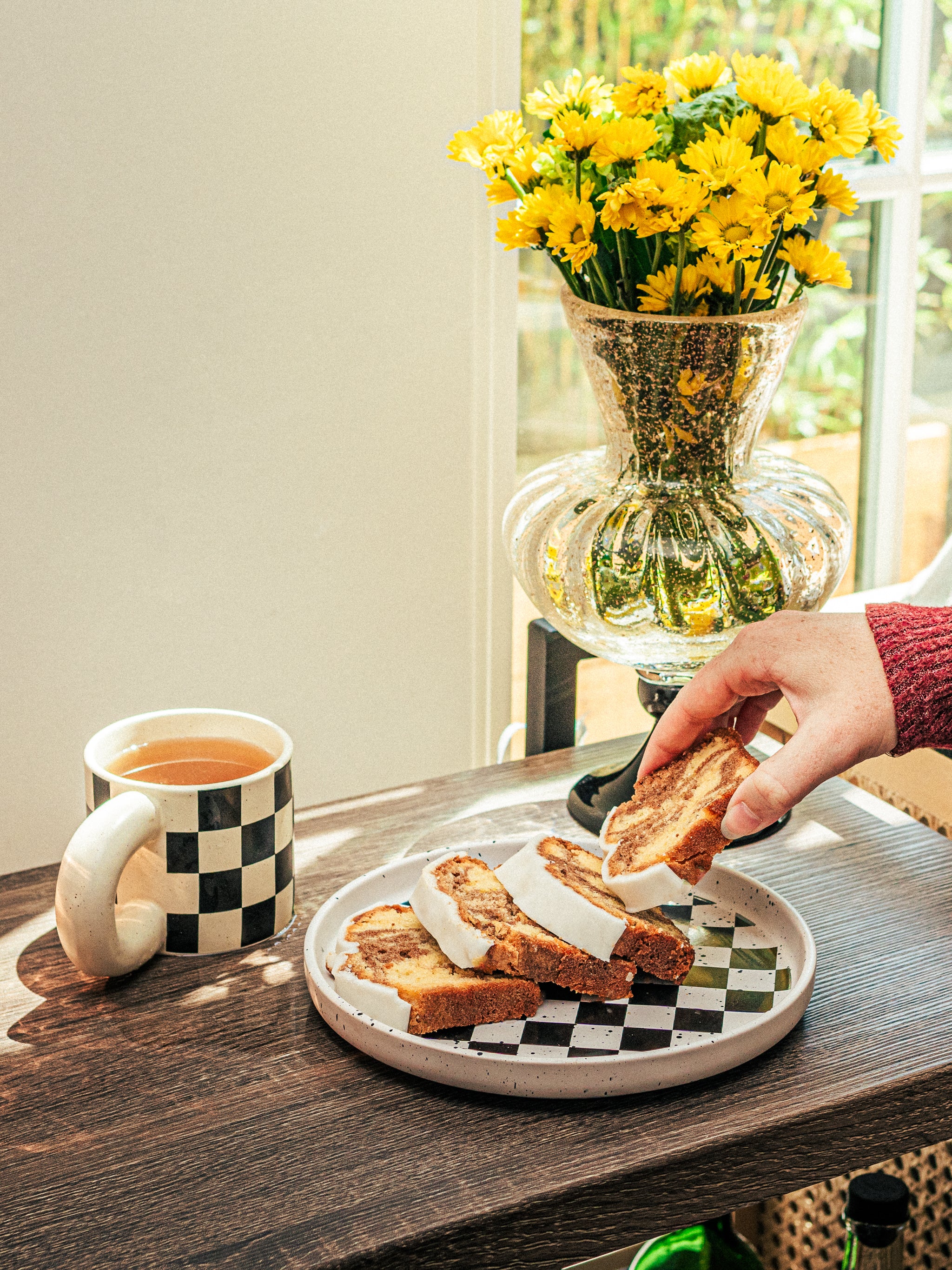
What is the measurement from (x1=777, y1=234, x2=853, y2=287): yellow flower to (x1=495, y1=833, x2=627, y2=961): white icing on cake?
17.7 inches

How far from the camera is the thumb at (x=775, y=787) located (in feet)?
2.48

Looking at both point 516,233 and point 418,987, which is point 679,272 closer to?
point 516,233

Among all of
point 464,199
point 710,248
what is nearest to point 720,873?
point 710,248

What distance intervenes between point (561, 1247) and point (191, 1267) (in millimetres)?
188

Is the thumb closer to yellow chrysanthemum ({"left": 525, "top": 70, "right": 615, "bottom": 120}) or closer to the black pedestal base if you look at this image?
the black pedestal base

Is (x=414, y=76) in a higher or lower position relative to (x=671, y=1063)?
higher

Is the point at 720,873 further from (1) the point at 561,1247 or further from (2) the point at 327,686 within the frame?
(2) the point at 327,686

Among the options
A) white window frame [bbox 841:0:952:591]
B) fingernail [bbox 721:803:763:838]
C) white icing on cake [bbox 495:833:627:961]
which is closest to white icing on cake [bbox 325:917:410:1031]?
white icing on cake [bbox 495:833:627:961]

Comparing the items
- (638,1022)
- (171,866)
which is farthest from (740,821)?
(171,866)

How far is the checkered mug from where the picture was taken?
29.5 inches

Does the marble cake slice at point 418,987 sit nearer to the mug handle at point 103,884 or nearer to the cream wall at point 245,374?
the mug handle at point 103,884

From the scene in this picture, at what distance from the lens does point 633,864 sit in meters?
0.80

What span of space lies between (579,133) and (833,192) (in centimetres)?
18

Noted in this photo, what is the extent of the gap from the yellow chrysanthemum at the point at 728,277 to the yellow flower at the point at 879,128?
139mm
